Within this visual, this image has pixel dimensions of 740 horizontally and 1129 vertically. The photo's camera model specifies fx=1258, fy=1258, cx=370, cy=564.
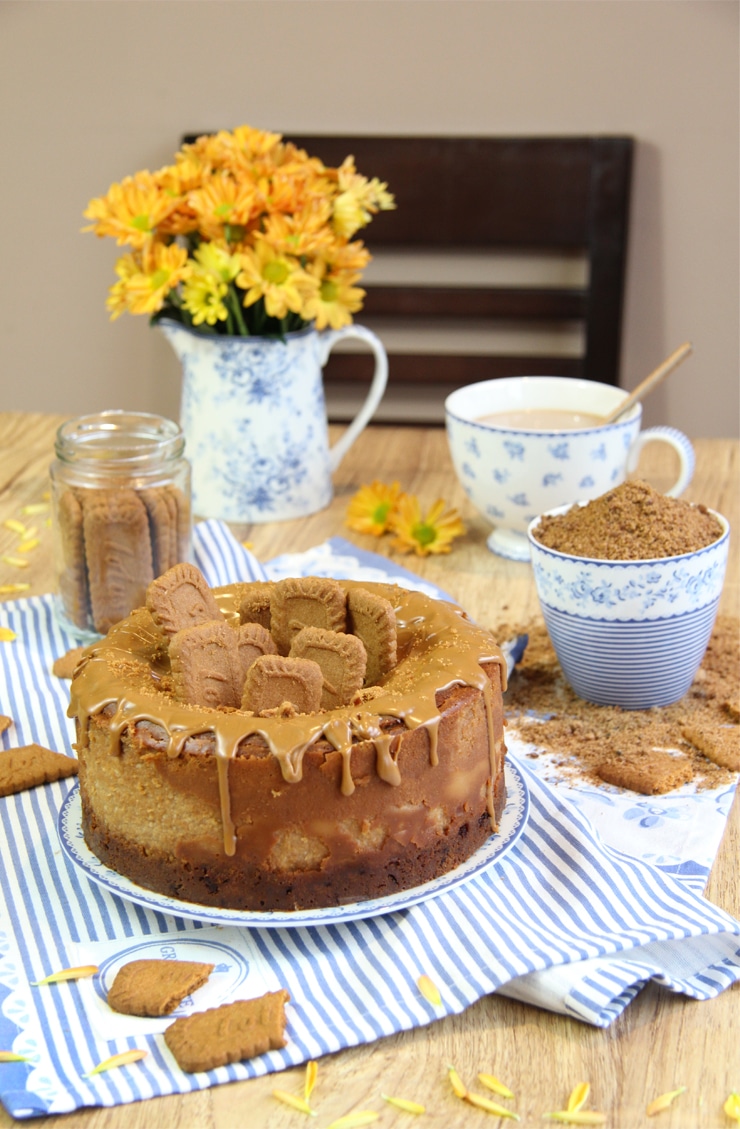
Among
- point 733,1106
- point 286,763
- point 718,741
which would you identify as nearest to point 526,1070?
point 733,1106

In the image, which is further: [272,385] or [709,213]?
[709,213]

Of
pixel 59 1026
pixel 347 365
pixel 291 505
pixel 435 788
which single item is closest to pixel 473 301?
pixel 347 365

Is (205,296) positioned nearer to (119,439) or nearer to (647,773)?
(119,439)

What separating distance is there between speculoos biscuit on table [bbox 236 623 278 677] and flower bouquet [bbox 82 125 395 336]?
74 cm

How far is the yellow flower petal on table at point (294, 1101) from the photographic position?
801 millimetres

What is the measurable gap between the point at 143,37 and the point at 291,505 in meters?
1.55

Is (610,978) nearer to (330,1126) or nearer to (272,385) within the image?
(330,1126)

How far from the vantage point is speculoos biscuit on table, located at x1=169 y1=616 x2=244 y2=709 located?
3.32 feet

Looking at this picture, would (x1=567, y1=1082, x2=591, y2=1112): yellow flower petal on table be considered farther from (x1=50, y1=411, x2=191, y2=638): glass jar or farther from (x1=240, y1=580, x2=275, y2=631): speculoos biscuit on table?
(x1=50, y1=411, x2=191, y2=638): glass jar

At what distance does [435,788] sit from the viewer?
982 millimetres

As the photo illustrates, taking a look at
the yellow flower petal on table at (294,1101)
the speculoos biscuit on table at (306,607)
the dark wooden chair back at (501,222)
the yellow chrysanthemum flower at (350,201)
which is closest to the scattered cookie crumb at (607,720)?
the speculoos biscuit on table at (306,607)

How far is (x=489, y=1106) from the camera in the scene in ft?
2.64

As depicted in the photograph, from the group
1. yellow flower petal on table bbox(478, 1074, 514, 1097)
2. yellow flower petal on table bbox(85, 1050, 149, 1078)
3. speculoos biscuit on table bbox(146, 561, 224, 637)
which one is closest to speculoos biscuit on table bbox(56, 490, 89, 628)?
speculoos biscuit on table bbox(146, 561, 224, 637)

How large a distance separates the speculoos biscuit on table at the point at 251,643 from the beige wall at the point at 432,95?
206 cm
